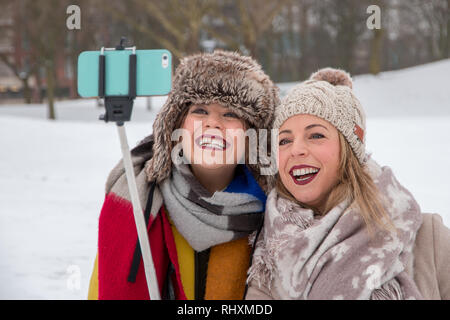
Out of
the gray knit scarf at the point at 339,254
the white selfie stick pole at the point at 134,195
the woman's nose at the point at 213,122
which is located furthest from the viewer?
the woman's nose at the point at 213,122

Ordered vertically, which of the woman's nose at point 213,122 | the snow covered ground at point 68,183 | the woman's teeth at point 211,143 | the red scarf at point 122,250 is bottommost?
the snow covered ground at point 68,183

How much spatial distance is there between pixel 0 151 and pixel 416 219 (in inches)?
361

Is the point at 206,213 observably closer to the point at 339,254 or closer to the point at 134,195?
the point at 339,254

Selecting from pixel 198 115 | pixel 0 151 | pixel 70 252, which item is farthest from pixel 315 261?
pixel 0 151

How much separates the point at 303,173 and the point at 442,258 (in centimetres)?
60

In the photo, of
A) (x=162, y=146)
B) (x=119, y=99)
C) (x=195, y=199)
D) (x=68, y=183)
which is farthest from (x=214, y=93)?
(x=68, y=183)

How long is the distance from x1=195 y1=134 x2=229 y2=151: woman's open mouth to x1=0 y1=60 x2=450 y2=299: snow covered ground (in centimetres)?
197

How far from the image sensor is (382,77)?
19.1 meters

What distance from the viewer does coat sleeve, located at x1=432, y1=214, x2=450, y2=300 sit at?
1.67m

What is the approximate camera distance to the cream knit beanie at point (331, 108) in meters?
1.84

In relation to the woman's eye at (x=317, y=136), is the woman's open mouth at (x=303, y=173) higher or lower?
lower

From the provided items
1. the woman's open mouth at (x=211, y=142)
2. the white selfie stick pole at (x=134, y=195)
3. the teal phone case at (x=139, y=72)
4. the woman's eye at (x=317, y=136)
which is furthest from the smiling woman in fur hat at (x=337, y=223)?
the teal phone case at (x=139, y=72)

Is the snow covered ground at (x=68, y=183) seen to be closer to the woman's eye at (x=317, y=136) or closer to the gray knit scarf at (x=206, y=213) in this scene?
the gray knit scarf at (x=206, y=213)

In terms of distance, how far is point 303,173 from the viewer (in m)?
1.85
